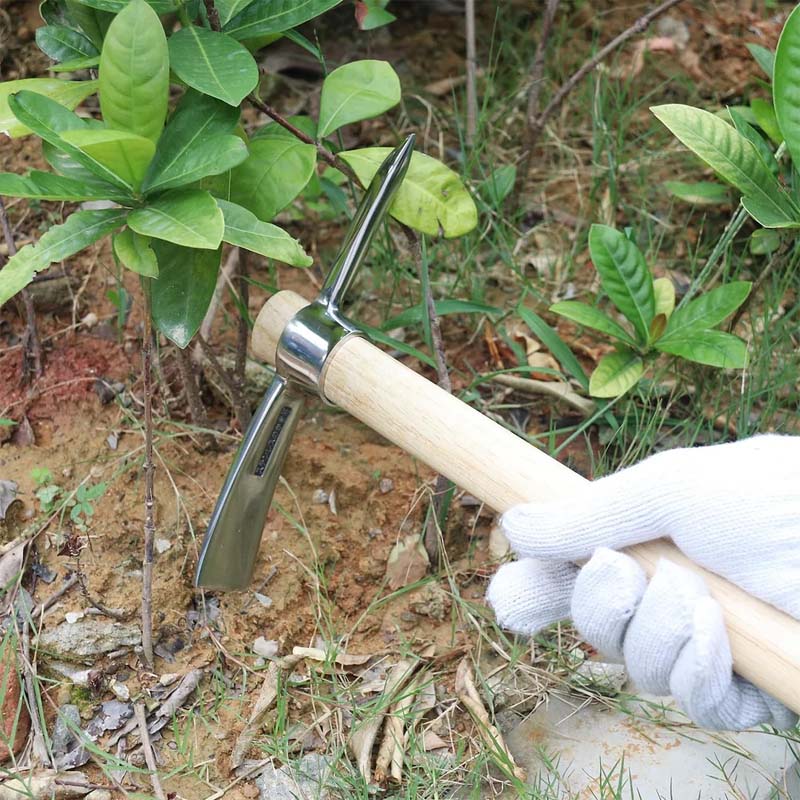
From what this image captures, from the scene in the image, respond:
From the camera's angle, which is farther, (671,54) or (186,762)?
(671,54)

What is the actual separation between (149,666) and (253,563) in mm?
272

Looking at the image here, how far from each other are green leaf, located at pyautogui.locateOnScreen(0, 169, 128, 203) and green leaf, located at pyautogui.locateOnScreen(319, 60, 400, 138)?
46cm

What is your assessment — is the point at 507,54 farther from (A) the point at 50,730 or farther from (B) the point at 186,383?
(A) the point at 50,730

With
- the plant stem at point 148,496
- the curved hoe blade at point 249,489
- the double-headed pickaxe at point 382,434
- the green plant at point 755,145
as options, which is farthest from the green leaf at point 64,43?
the green plant at point 755,145

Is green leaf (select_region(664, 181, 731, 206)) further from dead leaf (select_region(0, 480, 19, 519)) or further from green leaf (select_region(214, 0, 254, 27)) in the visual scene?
dead leaf (select_region(0, 480, 19, 519))

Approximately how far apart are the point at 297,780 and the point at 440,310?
1009mm

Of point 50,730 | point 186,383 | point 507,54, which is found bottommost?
point 50,730

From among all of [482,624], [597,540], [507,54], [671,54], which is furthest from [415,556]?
[671,54]

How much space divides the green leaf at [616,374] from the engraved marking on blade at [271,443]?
0.66m

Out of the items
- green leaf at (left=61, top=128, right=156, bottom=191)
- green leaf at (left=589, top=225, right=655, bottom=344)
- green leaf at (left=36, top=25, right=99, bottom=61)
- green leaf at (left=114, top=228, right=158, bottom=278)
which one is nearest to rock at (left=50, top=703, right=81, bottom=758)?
green leaf at (left=114, top=228, right=158, bottom=278)

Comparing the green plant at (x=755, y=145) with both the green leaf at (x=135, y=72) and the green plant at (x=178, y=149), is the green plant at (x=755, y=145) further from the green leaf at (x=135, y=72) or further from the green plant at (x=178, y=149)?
the green leaf at (x=135, y=72)

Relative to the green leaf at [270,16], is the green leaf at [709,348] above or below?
below

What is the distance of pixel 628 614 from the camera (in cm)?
121

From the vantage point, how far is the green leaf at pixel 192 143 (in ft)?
4.52
